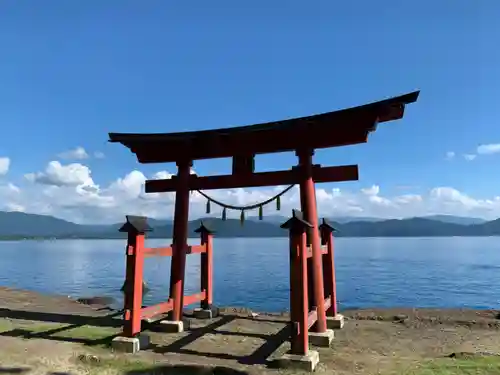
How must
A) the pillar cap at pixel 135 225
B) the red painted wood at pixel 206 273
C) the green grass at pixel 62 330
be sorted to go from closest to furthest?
the pillar cap at pixel 135 225 → the green grass at pixel 62 330 → the red painted wood at pixel 206 273

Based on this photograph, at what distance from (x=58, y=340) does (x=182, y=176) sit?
4.46 meters

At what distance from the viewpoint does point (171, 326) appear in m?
9.27

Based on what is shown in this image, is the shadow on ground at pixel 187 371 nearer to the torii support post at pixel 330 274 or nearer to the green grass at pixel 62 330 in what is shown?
the green grass at pixel 62 330

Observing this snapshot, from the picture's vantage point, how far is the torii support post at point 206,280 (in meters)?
11.0

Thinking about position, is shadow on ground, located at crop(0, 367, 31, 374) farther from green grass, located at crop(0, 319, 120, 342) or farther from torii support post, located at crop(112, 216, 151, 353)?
green grass, located at crop(0, 319, 120, 342)

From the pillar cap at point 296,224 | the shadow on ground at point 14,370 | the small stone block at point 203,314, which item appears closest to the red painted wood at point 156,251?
the small stone block at point 203,314

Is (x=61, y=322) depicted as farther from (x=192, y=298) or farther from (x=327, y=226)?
(x=327, y=226)

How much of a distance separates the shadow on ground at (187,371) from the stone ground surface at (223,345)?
0.02 metres

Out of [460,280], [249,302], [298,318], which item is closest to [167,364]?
[298,318]

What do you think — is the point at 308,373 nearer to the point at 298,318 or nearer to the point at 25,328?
the point at 298,318

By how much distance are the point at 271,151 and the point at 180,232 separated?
304cm

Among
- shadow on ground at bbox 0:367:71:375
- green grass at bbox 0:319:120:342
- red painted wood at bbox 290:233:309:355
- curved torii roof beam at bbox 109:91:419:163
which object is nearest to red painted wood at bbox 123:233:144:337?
green grass at bbox 0:319:120:342

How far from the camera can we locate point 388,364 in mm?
6820

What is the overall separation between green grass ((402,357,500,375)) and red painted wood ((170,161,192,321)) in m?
5.37
